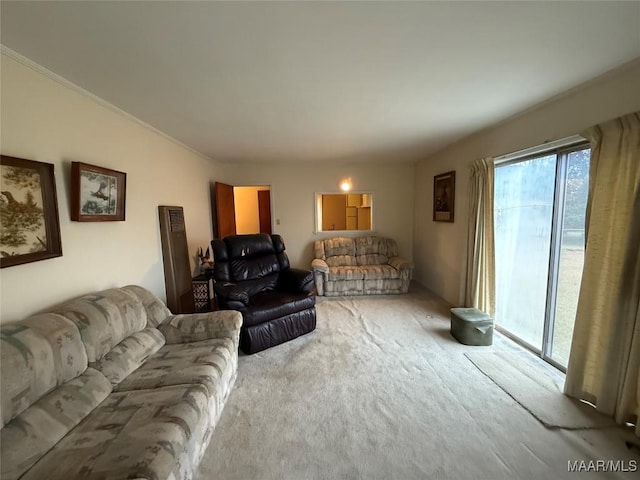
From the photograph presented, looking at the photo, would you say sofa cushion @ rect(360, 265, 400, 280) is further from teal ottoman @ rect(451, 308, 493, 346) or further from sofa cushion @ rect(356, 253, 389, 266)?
teal ottoman @ rect(451, 308, 493, 346)

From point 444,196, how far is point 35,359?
14.8 feet

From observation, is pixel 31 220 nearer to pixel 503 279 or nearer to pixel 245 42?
pixel 245 42

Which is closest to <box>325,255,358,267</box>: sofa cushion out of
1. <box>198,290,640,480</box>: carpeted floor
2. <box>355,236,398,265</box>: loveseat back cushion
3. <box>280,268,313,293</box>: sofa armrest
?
<box>355,236,398,265</box>: loveseat back cushion

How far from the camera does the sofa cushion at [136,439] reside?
1.03m

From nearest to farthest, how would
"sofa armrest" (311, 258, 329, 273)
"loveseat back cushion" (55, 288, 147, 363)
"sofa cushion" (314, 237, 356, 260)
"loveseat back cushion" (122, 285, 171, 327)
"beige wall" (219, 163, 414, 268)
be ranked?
"loveseat back cushion" (55, 288, 147, 363) → "loveseat back cushion" (122, 285, 171, 327) → "sofa armrest" (311, 258, 329, 273) → "sofa cushion" (314, 237, 356, 260) → "beige wall" (219, 163, 414, 268)

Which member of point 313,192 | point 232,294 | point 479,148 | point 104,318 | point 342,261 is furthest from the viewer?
point 313,192

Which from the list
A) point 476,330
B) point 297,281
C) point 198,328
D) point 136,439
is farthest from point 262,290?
point 476,330

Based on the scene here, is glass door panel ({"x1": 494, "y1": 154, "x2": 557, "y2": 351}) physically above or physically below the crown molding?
below

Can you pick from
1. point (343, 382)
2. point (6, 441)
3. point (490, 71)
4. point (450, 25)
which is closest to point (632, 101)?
point (490, 71)

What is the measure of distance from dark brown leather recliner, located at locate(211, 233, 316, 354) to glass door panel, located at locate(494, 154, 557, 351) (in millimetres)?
2248

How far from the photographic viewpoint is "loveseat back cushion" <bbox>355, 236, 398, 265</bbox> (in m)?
4.82

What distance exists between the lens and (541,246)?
250cm

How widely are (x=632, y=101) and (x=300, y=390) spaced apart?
3044mm

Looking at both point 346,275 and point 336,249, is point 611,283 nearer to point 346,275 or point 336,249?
point 346,275
